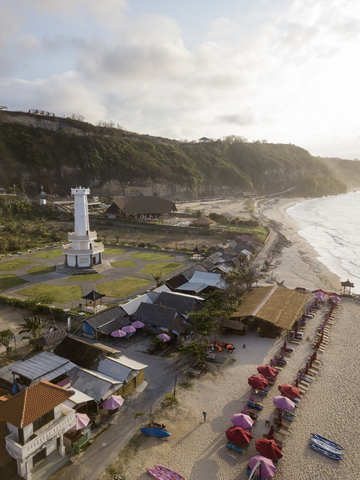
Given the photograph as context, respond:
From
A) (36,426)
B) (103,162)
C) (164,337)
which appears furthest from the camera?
(103,162)

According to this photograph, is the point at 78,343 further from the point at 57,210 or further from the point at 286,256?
the point at 57,210

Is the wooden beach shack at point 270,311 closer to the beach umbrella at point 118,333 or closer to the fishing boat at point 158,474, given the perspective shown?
the beach umbrella at point 118,333

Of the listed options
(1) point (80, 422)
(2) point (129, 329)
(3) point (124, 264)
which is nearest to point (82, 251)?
(3) point (124, 264)

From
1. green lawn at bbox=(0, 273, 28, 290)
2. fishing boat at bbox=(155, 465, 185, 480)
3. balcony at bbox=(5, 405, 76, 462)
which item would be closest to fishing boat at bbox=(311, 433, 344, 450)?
fishing boat at bbox=(155, 465, 185, 480)

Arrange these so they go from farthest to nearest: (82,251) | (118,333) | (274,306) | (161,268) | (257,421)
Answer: (161,268)
(82,251)
(274,306)
(118,333)
(257,421)

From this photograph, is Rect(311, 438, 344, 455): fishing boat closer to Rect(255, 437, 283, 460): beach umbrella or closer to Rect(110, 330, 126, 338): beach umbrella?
Rect(255, 437, 283, 460): beach umbrella

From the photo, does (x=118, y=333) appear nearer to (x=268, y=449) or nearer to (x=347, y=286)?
(x=268, y=449)

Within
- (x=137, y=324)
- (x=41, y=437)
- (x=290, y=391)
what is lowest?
(x=290, y=391)
